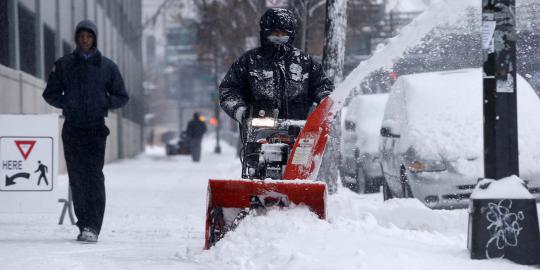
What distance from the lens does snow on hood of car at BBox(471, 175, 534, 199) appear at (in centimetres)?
588

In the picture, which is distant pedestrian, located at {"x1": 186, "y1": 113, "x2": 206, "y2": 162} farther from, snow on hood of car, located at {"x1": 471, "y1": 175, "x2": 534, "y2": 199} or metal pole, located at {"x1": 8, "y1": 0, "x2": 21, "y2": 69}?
snow on hood of car, located at {"x1": 471, "y1": 175, "x2": 534, "y2": 199}

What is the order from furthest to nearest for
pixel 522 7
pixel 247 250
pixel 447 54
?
pixel 447 54 < pixel 522 7 < pixel 247 250

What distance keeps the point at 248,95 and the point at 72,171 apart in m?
1.75

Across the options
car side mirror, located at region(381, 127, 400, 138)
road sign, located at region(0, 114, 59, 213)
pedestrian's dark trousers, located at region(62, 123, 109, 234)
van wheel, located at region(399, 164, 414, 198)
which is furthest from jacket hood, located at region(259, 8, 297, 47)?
car side mirror, located at region(381, 127, 400, 138)

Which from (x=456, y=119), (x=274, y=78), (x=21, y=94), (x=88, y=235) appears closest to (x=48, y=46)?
(x=21, y=94)

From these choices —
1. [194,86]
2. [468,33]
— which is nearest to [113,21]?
[468,33]

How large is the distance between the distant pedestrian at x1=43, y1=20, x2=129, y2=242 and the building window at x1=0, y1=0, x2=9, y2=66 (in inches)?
324

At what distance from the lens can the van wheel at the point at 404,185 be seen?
1120 centimetres

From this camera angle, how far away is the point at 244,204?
266 inches

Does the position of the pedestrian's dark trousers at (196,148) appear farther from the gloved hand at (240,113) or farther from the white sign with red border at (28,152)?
the gloved hand at (240,113)

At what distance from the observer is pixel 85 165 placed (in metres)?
8.15

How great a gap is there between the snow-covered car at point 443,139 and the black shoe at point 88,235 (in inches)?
165

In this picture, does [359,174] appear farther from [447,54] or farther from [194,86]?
[194,86]

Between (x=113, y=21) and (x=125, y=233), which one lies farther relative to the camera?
(x=113, y=21)
